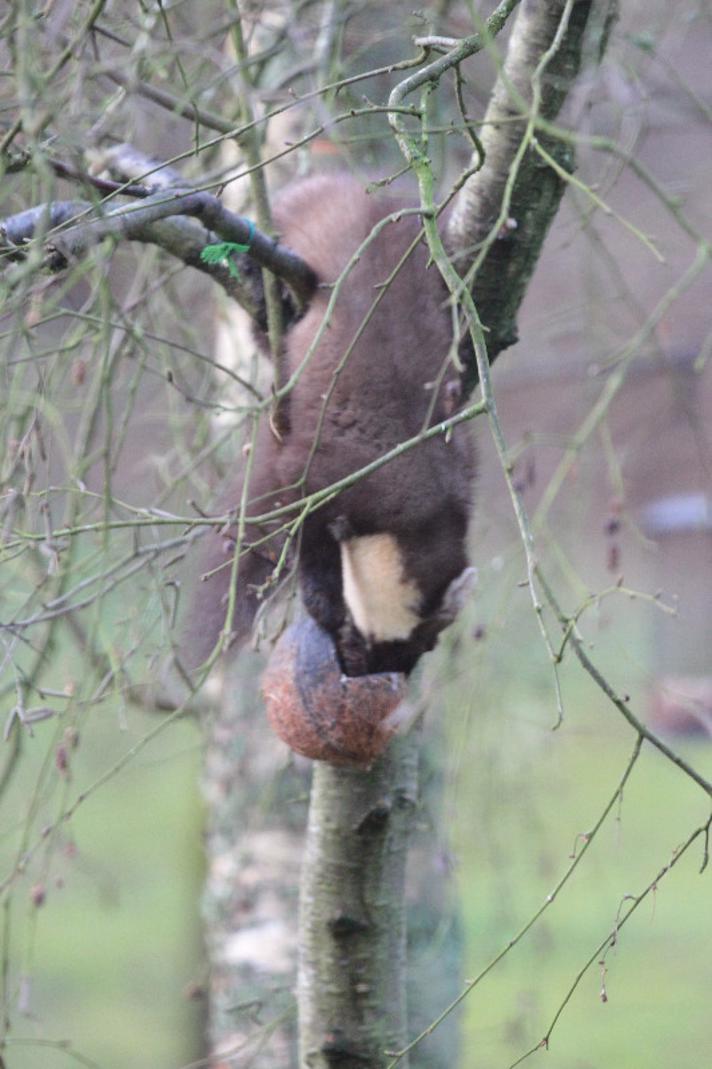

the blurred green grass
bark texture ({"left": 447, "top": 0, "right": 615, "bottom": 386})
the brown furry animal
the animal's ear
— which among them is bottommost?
the animal's ear

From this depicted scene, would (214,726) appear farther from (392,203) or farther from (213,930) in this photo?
(392,203)

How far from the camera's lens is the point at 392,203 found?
2.17 metres

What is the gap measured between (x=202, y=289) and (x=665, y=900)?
132 inches

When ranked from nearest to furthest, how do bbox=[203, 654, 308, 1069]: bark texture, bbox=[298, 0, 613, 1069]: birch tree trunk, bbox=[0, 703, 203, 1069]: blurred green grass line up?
bbox=[298, 0, 613, 1069]: birch tree trunk, bbox=[203, 654, 308, 1069]: bark texture, bbox=[0, 703, 203, 1069]: blurred green grass

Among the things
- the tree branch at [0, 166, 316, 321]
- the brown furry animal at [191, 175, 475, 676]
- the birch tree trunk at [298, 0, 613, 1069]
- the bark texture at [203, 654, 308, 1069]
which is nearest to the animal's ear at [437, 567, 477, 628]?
the brown furry animal at [191, 175, 475, 676]

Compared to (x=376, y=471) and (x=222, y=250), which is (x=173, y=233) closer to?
(x=222, y=250)

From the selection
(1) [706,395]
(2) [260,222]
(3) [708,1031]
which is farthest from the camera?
(1) [706,395]

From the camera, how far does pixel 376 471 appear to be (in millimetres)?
1923

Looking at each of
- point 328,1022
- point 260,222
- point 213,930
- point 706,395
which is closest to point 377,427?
point 260,222

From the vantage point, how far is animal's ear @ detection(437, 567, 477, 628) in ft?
6.55

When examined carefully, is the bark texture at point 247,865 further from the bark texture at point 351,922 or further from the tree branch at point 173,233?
the tree branch at point 173,233

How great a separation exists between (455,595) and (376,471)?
0.72ft

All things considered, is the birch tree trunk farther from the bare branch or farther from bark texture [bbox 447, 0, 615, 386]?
the bare branch

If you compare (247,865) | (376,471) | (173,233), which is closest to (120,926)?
(247,865)
